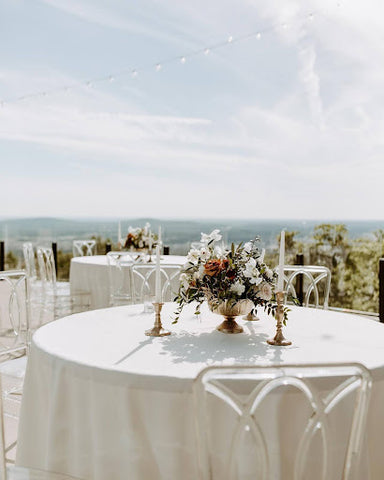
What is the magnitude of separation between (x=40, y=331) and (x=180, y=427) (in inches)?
32.4

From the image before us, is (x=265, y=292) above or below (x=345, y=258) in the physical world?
above

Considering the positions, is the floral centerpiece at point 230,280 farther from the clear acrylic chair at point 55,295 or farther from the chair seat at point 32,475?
the clear acrylic chair at point 55,295

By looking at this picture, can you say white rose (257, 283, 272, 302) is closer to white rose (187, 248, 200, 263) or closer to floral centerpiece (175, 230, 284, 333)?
floral centerpiece (175, 230, 284, 333)

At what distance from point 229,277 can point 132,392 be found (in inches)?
23.9

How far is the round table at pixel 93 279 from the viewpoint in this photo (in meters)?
5.13

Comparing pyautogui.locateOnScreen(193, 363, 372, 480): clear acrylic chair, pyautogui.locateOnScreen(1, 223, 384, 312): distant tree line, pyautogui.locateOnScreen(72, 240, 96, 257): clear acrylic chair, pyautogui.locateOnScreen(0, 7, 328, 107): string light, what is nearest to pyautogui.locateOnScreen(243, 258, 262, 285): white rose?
pyautogui.locateOnScreen(193, 363, 372, 480): clear acrylic chair

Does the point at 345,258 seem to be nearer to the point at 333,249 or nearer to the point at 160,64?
the point at 333,249

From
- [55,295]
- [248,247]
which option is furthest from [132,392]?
[55,295]

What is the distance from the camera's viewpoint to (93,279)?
5250mm

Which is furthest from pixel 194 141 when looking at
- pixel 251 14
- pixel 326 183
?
pixel 251 14

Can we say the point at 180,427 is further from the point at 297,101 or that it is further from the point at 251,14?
the point at 297,101

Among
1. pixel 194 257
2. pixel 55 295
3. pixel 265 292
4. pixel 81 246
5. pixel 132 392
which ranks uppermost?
pixel 194 257

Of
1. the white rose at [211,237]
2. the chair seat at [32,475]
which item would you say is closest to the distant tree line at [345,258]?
the white rose at [211,237]

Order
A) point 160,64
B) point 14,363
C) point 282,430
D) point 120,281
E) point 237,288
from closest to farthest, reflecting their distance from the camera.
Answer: point 282,430
point 237,288
point 14,363
point 120,281
point 160,64
